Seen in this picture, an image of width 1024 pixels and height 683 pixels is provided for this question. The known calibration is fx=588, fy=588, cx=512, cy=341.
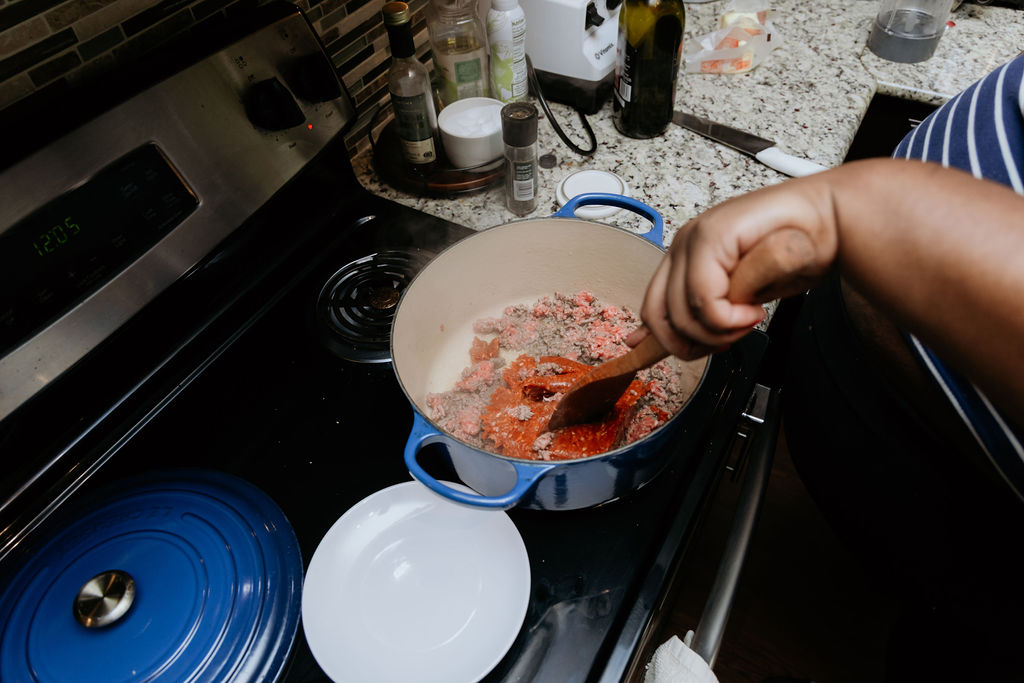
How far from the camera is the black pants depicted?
0.67 m

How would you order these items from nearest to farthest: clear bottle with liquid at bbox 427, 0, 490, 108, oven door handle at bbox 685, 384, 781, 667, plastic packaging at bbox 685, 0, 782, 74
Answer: oven door handle at bbox 685, 384, 781, 667 → clear bottle with liquid at bbox 427, 0, 490, 108 → plastic packaging at bbox 685, 0, 782, 74

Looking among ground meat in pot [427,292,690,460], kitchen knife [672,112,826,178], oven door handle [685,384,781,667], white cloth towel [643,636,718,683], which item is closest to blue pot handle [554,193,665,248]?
ground meat in pot [427,292,690,460]

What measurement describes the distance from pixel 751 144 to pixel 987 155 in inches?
16.6

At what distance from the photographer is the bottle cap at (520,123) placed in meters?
0.85

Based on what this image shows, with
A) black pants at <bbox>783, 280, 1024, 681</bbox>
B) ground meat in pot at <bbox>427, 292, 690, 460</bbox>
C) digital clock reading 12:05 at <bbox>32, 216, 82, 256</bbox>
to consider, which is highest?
digital clock reading 12:05 at <bbox>32, 216, 82, 256</bbox>

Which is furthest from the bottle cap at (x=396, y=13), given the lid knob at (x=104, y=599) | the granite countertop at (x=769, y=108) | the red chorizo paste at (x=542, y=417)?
the lid knob at (x=104, y=599)

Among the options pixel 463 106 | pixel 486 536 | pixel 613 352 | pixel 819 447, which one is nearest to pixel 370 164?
pixel 463 106

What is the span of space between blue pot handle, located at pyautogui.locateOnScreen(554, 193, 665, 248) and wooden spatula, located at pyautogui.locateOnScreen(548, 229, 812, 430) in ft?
0.66

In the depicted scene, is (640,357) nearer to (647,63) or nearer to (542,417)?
(542,417)

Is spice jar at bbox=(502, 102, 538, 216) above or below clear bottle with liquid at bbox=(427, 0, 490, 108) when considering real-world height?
below

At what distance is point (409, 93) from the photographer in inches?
35.2

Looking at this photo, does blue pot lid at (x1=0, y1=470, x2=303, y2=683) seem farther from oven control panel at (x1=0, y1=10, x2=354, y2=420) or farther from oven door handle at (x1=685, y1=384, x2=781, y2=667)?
oven door handle at (x1=685, y1=384, x2=781, y2=667)

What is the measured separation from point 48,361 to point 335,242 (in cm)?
40

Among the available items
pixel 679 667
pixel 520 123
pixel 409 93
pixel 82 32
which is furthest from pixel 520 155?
pixel 679 667
